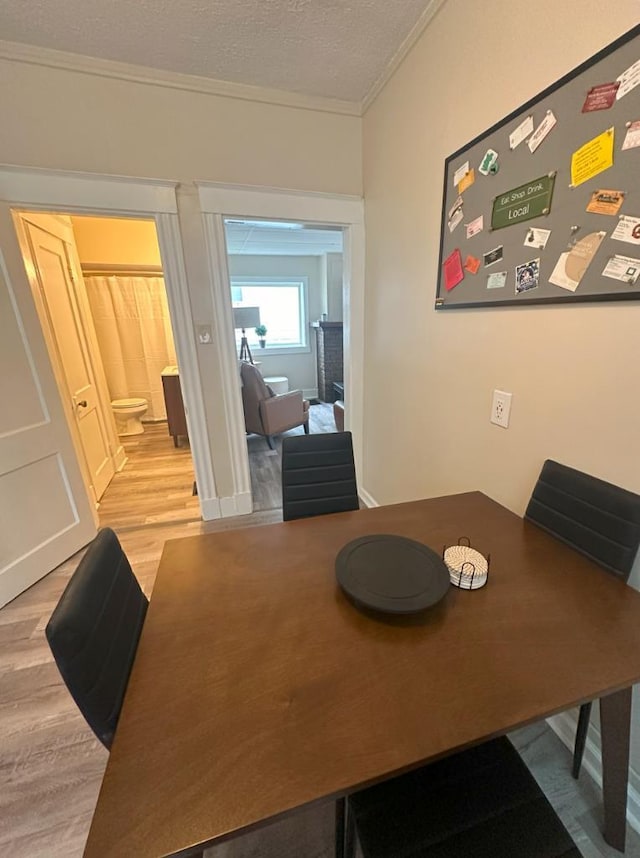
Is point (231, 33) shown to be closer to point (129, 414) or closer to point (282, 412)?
point (282, 412)

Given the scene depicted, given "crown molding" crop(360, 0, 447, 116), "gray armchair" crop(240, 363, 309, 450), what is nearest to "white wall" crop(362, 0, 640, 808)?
"crown molding" crop(360, 0, 447, 116)

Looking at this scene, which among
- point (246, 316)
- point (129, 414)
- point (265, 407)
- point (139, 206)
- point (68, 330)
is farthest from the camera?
point (246, 316)

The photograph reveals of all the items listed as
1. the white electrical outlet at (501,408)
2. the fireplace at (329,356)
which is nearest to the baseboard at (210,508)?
the white electrical outlet at (501,408)

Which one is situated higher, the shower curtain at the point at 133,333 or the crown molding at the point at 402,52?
the crown molding at the point at 402,52

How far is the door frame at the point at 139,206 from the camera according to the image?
6.16 ft

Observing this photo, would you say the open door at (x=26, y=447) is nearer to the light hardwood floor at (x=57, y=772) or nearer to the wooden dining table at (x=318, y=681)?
the light hardwood floor at (x=57, y=772)

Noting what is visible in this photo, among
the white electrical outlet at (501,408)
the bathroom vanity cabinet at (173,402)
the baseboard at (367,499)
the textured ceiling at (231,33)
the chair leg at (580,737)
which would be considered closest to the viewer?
the chair leg at (580,737)

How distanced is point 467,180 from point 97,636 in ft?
6.43

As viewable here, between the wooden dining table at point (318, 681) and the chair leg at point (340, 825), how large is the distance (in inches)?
11.8

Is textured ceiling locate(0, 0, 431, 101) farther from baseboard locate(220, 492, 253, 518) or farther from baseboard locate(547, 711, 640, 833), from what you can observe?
baseboard locate(547, 711, 640, 833)

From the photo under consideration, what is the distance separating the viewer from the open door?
191 cm

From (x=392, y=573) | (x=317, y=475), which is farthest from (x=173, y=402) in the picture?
(x=392, y=573)

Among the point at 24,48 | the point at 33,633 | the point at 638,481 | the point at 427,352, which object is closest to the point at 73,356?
the point at 24,48

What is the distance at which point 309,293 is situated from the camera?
20.9 ft
